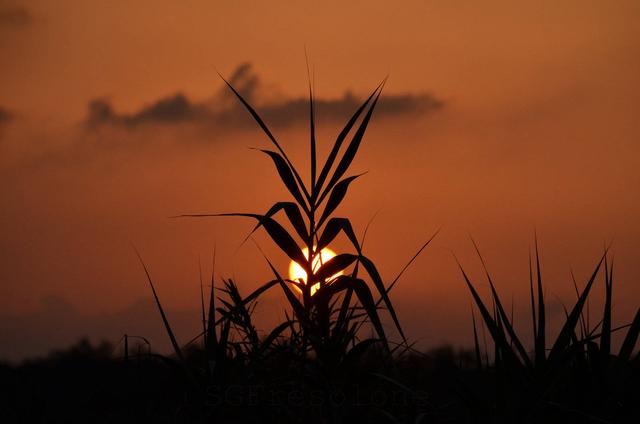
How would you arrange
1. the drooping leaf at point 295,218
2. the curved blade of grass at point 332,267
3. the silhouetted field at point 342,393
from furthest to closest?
the drooping leaf at point 295,218
the curved blade of grass at point 332,267
the silhouetted field at point 342,393

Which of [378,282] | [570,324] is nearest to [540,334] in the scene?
[570,324]

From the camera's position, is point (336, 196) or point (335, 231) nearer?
point (335, 231)

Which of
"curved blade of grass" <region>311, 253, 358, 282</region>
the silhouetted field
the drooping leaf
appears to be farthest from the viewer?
the drooping leaf

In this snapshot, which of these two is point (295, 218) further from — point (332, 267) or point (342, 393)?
point (342, 393)

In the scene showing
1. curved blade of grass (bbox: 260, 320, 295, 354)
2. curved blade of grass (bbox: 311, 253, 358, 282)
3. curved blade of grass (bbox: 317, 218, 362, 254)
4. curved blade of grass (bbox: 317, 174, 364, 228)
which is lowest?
curved blade of grass (bbox: 260, 320, 295, 354)

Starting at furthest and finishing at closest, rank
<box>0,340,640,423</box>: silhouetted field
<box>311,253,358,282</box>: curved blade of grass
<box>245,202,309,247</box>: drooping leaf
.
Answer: <box>245,202,309,247</box>: drooping leaf
<box>311,253,358,282</box>: curved blade of grass
<box>0,340,640,423</box>: silhouetted field

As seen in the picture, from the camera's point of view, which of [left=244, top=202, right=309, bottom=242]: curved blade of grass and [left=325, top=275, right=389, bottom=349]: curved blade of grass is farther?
[left=244, top=202, right=309, bottom=242]: curved blade of grass

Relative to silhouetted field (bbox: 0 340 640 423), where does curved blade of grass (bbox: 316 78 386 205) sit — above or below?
above

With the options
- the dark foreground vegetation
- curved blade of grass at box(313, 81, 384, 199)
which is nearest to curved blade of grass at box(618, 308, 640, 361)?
the dark foreground vegetation

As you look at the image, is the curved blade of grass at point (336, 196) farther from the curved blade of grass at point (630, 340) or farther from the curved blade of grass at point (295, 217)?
the curved blade of grass at point (630, 340)

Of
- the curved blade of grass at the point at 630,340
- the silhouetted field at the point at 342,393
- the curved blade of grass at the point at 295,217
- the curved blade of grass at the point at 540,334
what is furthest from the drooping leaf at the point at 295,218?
the curved blade of grass at the point at 630,340

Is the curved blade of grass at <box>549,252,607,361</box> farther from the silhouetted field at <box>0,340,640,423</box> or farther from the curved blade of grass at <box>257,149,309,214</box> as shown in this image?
the curved blade of grass at <box>257,149,309,214</box>

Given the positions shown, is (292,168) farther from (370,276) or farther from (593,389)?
(593,389)

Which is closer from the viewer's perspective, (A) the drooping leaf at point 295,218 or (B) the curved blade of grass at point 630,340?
(B) the curved blade of grass at point 630,340
